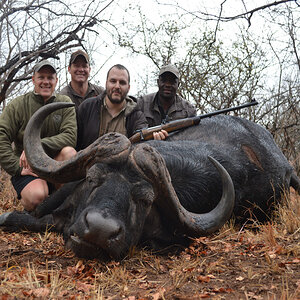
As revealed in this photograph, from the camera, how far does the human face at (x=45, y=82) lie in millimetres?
4598

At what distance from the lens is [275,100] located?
980 centimetres

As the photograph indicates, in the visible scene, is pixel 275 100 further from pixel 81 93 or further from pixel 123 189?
pixel 123 189

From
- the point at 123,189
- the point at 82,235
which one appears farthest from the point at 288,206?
the point at 82,235

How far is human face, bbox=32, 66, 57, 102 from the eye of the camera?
181 inches

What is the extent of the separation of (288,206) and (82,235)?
2725 mm

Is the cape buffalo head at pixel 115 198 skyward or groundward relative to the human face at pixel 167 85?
Result: groundward

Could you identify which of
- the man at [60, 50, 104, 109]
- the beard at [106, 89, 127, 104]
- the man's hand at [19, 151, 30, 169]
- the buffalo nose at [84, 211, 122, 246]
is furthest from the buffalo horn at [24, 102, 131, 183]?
the man at [60, 50, 104, 109]

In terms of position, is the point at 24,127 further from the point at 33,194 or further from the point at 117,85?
the point at 117,85

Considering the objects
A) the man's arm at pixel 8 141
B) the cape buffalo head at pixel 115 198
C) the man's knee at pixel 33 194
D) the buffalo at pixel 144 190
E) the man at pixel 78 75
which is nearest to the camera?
the cape buffalo head at pixel 115 198

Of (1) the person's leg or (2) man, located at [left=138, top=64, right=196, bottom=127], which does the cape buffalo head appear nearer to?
(1) the person's leg

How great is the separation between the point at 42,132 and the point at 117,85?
61.5 inches

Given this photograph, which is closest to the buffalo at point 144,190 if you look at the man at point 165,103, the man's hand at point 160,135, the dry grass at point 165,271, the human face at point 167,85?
the dry grass at point 165,271

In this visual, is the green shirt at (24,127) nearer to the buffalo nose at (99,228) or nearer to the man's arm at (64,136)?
the man's arm at (64,136)

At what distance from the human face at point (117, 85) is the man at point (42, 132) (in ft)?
3.37
